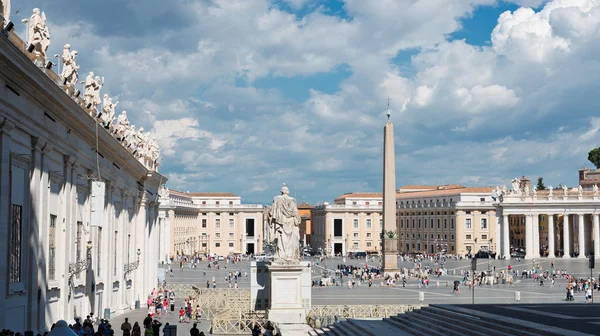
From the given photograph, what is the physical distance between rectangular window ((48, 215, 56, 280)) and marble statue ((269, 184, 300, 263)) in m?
6.18

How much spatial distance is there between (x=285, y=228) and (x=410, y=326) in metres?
5.24

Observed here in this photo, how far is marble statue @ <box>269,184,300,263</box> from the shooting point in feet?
80.2

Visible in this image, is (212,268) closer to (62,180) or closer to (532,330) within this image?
(62,180)

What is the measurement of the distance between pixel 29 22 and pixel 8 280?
6053 mm

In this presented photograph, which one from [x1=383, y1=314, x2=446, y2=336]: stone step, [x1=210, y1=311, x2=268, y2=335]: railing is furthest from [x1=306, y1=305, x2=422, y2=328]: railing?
[x1=383, y1=314, x2=446, y2=336]: stone step

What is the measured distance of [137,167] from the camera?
122 ft

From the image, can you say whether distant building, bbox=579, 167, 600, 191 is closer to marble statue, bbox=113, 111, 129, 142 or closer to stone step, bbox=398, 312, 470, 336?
marble statue, bbox=113, 111, 129, 142

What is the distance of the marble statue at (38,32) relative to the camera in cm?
1959

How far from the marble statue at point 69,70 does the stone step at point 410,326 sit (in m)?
10.8

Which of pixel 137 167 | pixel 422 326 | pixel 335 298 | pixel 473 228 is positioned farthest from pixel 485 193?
pixel 422 326

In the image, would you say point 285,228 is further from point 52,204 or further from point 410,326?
point 52,204

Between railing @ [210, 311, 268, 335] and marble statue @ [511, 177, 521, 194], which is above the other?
marble statue @ [511, 177, 521, 194]

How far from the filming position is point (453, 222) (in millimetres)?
128875

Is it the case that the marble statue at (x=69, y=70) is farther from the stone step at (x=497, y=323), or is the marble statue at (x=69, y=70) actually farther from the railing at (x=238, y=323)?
the stone step at (x=497, y=323)
